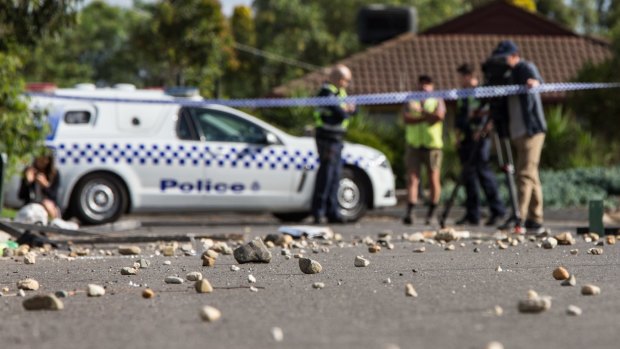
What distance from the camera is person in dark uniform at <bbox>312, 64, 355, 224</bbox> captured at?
618 inches

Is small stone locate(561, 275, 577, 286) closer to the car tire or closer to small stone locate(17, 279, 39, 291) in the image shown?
small stone locate(17, 279, 39, 291)

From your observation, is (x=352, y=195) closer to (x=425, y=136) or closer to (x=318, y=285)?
(x=425, y=136)

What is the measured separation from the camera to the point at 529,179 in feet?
41.9

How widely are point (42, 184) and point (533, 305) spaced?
10535mm

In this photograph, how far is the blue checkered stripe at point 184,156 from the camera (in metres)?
16.0

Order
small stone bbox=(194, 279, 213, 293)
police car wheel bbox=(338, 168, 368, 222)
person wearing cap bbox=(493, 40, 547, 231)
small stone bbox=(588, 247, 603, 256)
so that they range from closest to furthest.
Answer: small stone bbox=(194, 279, 213, 293) < small stone bbox=(588, 247, 603, 256) < person wearing cap bbox=(493, 40, 547, 231) < police car wheel bbox=(338, 168, 368, 222)

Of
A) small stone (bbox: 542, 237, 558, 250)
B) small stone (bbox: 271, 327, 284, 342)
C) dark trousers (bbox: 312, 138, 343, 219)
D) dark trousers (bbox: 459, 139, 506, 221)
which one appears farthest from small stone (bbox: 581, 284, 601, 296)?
dark trousers (bbox: 312, 138, 343, 219)

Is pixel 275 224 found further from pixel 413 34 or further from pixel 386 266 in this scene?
pixel 413 34

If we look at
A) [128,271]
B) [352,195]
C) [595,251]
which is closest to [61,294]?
[128,271]

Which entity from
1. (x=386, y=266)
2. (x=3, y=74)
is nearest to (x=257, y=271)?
(x=386, y=266)

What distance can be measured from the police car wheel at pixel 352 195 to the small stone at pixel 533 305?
10989 millimetres

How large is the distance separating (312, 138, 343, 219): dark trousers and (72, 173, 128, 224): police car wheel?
2241mm

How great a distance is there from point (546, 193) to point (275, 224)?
4.56 meters

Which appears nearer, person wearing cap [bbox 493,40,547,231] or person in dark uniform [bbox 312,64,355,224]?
person wearing cap [bbox 493,40,547,231]
